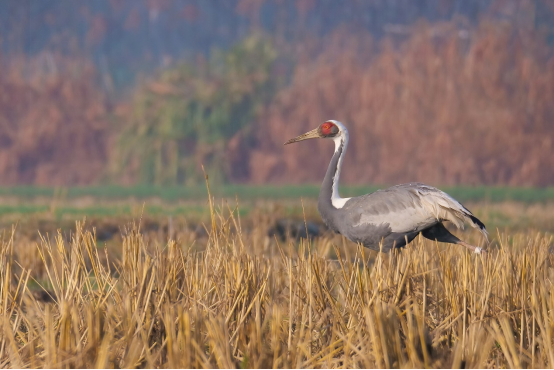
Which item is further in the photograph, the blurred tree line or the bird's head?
the blurred tree line

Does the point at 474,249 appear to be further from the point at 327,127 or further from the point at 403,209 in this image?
the point at 327,127

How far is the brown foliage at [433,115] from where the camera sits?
97.2 feet

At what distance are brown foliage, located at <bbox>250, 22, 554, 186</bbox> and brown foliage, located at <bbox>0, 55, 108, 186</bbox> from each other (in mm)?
7737

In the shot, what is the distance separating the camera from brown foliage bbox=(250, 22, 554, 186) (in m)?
29.6

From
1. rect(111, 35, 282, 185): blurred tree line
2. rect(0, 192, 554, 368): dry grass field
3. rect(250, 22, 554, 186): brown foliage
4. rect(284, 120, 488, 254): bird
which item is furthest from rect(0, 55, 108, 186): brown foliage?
rect(0, 192, 554, 368): dry grass field

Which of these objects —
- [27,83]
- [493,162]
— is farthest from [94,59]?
[493,162]

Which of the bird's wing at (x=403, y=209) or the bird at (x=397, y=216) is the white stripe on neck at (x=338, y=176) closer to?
the bird at (x=397, y=216)

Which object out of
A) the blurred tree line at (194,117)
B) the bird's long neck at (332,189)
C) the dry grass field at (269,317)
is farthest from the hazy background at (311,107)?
the dry grass field at (269,317)

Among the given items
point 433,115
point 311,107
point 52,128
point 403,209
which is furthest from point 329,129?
point 52,128

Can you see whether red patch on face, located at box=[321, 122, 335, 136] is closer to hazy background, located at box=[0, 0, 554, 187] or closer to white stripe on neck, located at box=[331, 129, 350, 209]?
white stripe on neck, located at box=[331, 129, 350, 209]

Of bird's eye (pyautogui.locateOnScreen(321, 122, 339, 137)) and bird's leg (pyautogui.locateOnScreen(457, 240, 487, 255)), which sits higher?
bird's eye (pyautogui.locateOnScreen(321, 122, 339, 137))

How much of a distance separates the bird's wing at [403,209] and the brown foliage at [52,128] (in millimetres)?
28916

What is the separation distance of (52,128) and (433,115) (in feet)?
52.5

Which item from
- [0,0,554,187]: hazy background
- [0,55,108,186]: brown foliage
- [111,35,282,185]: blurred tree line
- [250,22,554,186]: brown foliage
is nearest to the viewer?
Result: [250,22,554,186]: brown foliage
